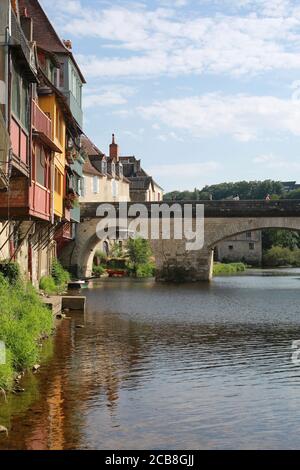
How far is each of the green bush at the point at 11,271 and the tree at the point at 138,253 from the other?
31411mm

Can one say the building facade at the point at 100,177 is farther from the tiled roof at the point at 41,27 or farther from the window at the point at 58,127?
the window at the point at 58,127

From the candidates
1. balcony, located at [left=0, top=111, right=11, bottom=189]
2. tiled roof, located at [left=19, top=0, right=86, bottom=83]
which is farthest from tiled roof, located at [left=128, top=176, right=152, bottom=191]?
balcony, located at [left=0, top=111, right=11, bottom=189]

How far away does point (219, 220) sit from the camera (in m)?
46.0

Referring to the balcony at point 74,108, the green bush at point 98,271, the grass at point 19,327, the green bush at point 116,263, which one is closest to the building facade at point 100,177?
the green bush at point 116,263

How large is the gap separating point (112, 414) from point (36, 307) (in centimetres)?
754

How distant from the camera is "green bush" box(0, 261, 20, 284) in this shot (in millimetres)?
20281

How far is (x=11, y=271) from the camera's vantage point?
20625mm

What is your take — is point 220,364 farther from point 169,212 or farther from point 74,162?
point 169,212

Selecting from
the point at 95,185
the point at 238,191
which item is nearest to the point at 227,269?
the point at 95,185

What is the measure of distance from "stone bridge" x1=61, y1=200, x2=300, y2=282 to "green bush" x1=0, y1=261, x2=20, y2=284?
24786 millimetres

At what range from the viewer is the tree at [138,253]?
174 ft

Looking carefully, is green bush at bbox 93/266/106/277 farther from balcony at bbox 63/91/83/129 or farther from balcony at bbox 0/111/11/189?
balcony at bbox 0/111/11/189

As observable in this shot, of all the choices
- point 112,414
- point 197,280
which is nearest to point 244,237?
point 197,280

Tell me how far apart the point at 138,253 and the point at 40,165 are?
32.4 meters
